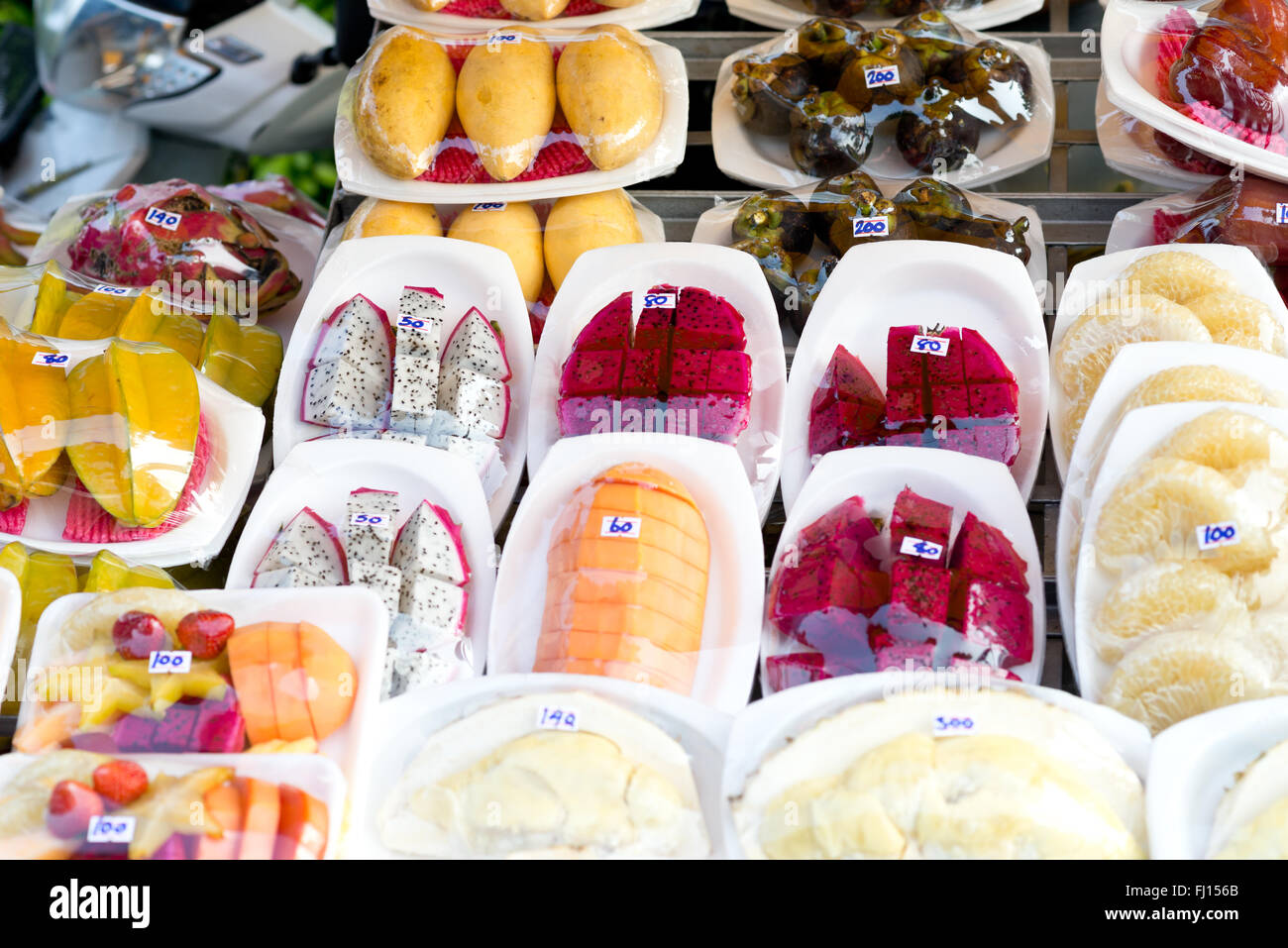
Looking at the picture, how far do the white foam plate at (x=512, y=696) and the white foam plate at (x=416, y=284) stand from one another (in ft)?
2.21

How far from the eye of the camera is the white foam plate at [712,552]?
1886 mm

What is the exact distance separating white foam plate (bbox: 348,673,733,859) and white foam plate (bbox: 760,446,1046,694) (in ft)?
1.31

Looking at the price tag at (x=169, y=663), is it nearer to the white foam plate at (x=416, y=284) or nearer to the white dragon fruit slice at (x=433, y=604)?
the white dragon fruit slice at (x=433, y=604)

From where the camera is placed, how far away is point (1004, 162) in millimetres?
2641

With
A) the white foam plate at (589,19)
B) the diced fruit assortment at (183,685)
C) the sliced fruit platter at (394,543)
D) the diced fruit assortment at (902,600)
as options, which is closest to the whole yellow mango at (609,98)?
the white foam plate at (589,19)

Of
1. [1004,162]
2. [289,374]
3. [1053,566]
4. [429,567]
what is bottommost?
[1053,566]

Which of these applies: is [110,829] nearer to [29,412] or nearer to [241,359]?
[29,412]

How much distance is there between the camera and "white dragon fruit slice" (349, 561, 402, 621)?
1.96 meters

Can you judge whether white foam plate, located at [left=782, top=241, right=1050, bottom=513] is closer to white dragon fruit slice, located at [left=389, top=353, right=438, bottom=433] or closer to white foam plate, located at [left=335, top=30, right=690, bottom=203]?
white foam plate, located at [left=335, top=30, right=690, bottom=203]

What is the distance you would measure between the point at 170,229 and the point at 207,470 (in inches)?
29.8

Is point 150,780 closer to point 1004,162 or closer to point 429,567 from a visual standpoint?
point 429,567
